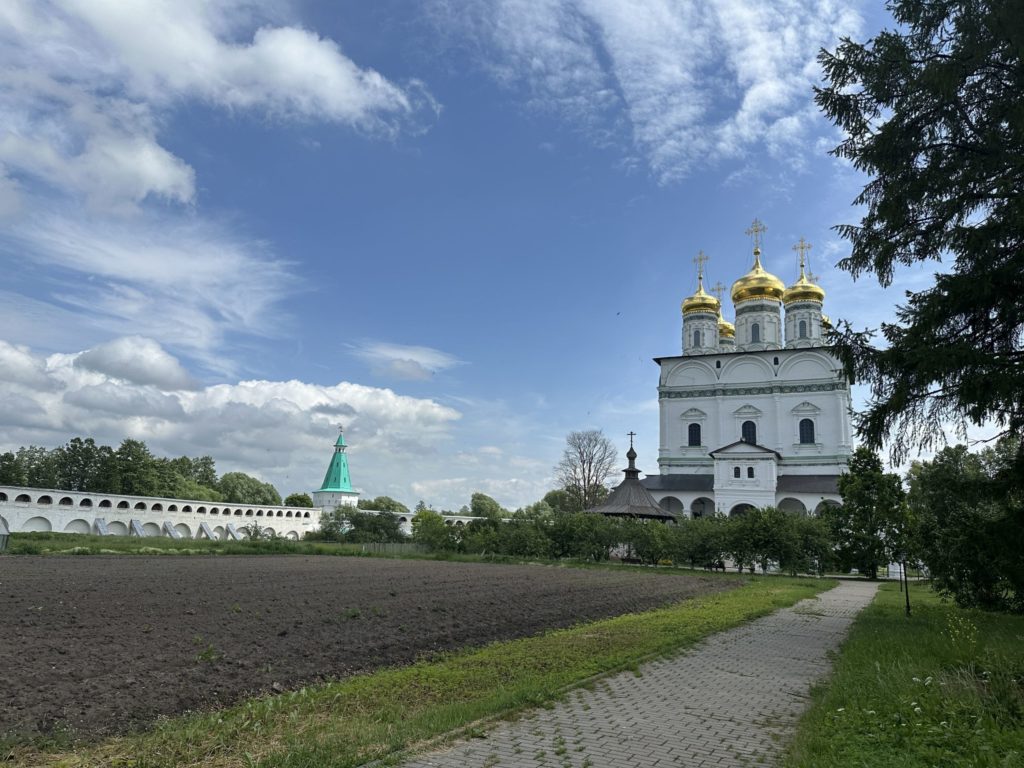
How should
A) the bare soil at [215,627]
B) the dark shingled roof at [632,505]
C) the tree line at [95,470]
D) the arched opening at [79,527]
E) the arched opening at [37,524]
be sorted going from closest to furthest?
1. the bare soil at [215,627]
2. the dark shingled roof at [632,505]
3. the arched opening at [37,524]
4. the arched opening at [79,527]
5. the tree line at [95,470]

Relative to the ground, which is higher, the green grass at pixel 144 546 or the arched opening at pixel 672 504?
the arched opening at pixel 672 504

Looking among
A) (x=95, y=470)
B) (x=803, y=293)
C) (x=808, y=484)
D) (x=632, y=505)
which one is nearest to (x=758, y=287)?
(x=803, y=293)

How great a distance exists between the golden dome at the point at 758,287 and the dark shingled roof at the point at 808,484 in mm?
13713

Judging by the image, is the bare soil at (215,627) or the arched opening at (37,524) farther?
the arched opening at (37,524)

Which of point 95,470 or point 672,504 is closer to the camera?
point 672,504

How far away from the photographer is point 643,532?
34156 mm

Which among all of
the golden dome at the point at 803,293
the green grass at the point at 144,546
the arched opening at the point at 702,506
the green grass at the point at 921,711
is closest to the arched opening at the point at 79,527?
the green grass at the point at 144,546

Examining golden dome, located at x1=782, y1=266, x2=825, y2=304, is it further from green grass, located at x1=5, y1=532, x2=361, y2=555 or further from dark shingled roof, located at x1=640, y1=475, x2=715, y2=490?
green grass, located at x1=5, y1=532, x2=361, y2=555

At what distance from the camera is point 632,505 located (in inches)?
1596

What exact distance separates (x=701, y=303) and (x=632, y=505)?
2058 cm

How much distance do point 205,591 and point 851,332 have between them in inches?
564

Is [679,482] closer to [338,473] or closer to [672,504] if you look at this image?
[672,504]

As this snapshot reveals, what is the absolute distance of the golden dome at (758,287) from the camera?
51.8 meters

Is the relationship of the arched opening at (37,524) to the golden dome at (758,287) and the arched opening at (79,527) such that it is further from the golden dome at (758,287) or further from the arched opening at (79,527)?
the golden dome at (758,287)
